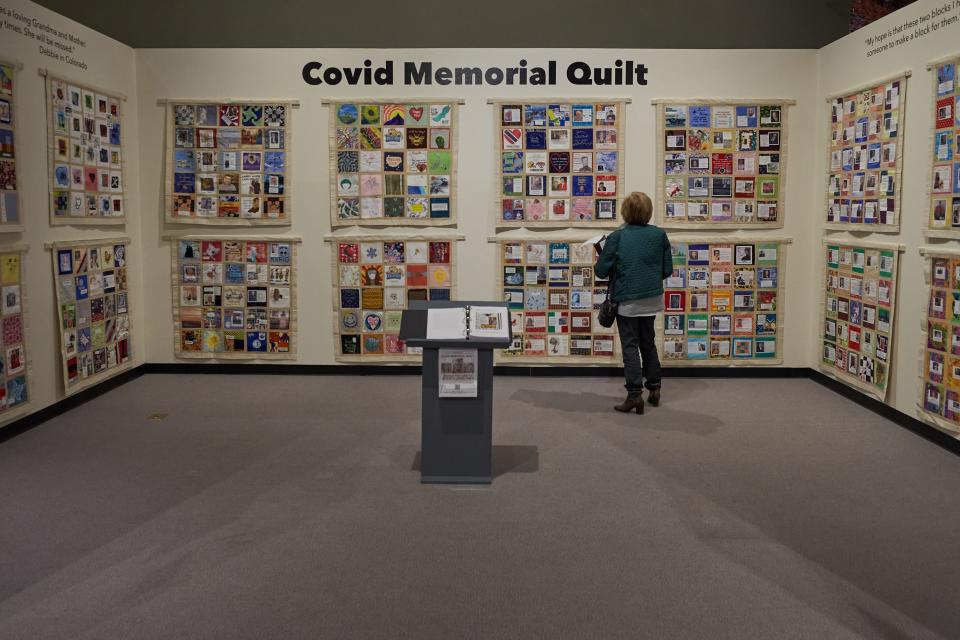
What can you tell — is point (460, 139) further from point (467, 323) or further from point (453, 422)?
point (453, 422)

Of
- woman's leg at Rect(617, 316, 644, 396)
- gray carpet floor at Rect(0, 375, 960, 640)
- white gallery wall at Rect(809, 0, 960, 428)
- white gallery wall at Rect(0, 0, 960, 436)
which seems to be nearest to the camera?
gray carpet floor at Rect(0, 375, 960, 640)

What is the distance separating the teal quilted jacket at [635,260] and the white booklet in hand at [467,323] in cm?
156

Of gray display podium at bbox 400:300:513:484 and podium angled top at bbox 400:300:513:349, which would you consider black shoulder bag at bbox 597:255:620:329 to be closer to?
podium angled top at bbox 400:300:513:349

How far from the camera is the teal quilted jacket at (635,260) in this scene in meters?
6.32

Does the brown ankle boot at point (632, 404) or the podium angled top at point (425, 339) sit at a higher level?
the podium angled top at point (425, 339)

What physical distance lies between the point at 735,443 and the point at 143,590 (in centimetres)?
371

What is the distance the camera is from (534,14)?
882 cm

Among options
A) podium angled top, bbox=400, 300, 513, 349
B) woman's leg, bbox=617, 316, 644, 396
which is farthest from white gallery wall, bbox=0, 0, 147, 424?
woman's leg, bbox=617, 316, 644, 396

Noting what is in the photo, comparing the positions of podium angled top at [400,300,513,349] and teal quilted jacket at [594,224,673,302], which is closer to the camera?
podium angled top at [400,300,513,349]

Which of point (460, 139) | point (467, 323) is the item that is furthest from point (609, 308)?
point (460, 139)

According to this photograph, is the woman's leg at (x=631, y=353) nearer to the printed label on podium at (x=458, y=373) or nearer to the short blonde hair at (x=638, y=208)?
the short blonde hair at (x=638, y=208)

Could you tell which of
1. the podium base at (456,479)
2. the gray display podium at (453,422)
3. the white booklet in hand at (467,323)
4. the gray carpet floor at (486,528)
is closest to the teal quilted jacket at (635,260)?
the gray carpet floor at (486,528)

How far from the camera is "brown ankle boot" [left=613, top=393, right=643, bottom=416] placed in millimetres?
6473

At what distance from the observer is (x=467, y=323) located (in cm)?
491
